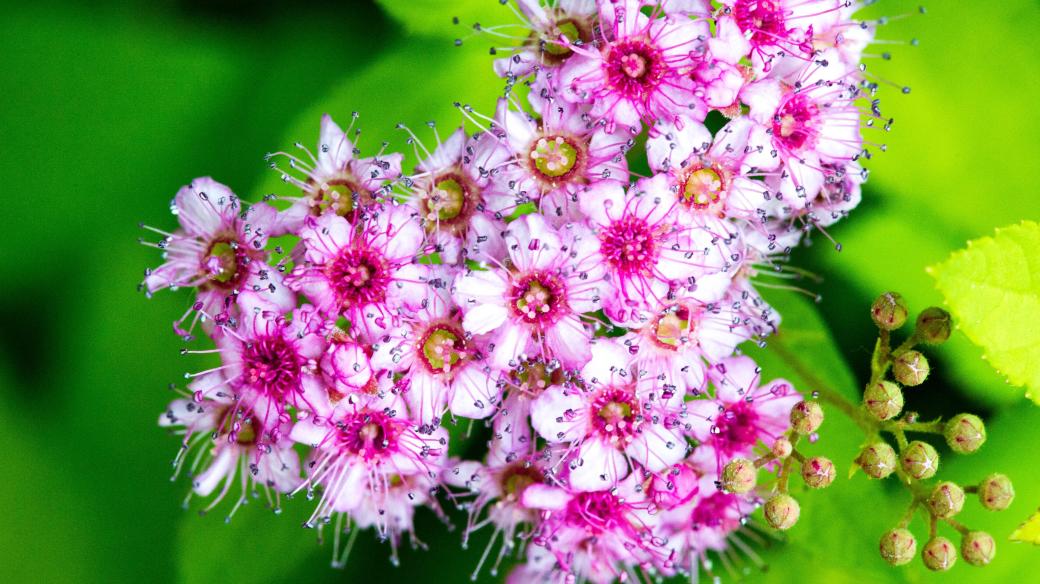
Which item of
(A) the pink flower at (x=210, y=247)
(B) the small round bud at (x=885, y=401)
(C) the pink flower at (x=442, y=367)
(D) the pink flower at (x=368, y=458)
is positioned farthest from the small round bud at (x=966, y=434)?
(A) the pink flower at (x=210, y=247)

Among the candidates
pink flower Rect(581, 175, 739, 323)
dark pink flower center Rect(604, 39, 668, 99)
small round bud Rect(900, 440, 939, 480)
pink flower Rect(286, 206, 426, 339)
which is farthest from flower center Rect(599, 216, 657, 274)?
small round bud Rect(900, 440, 939, 480)

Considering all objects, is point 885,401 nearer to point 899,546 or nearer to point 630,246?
point 899,546

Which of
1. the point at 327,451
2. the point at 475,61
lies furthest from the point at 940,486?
the point at 475,61

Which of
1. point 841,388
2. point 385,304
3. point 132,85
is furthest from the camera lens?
point 132,85

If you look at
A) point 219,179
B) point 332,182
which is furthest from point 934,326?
point 219,179

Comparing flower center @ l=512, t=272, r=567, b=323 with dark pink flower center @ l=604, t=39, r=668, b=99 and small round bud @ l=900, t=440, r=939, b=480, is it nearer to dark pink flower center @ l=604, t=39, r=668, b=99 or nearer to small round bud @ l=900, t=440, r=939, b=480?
dark pink flower center @ l=604, t=39, r=668, b=99

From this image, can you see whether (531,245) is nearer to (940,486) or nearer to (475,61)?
(475,61)

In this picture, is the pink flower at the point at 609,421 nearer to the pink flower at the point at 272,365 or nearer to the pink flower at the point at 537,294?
the pink flower at the point at 537,294
